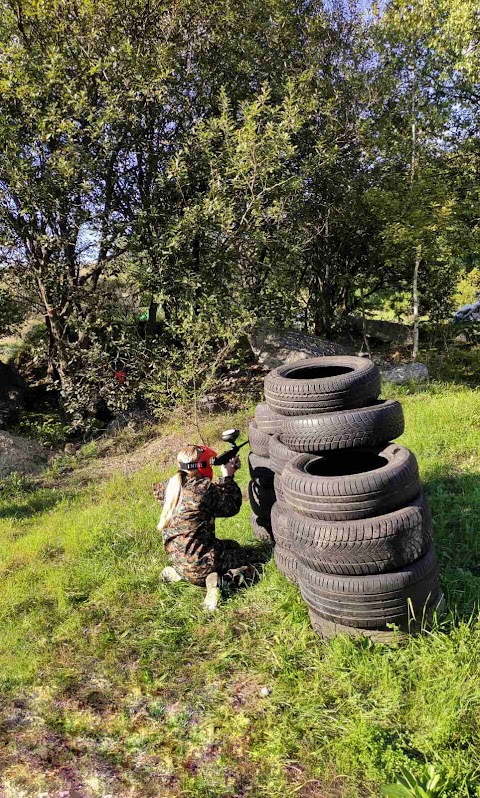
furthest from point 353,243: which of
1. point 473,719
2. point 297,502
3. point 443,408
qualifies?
point 473,719

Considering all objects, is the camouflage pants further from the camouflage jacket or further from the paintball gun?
the paintball gun

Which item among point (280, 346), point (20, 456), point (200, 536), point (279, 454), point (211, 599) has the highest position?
point (280, 346)

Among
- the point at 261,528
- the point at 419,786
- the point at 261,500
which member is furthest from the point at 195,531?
the point at 419,786

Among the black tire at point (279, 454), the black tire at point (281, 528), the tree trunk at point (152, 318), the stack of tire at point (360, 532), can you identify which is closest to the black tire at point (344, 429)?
the stack of tire at point (360, 532)

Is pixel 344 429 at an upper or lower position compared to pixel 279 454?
upper

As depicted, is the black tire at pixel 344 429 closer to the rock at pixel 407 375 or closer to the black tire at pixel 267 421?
the black tire at pixel 267 421

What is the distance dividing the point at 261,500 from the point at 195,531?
82 centimetres

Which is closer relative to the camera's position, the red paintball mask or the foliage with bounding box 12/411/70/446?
the red paintball mask

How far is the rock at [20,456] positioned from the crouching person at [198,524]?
5.22 meters

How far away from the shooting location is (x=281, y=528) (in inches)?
155

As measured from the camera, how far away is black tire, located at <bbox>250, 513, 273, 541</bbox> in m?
4.62

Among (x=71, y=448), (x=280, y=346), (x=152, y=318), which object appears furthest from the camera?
(x=280, y=346)

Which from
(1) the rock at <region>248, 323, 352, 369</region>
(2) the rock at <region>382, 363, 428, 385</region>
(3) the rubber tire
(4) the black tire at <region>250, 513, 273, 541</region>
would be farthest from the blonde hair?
(1) the rock at <region>248, 323, 352, 369</region>

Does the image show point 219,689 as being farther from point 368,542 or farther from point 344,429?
point 344,429
